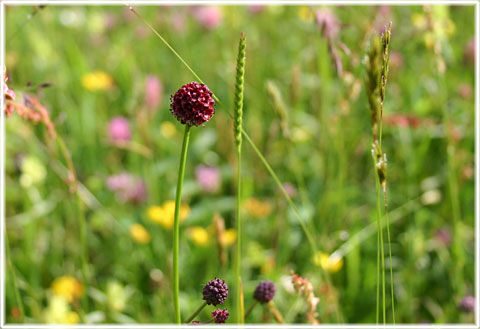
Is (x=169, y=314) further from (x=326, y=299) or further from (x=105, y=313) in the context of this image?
(x=326, y=299)

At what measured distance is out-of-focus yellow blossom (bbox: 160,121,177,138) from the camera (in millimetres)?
1747

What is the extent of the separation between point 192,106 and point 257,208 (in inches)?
40.5

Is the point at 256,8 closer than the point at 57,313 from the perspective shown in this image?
No

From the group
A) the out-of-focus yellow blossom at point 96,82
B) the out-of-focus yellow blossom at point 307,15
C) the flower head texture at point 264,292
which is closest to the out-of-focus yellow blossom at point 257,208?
the out-of-focus yellow blossom at point 307,15

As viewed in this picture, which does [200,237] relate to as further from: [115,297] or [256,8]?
[256,8]

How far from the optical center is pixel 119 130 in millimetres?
1683

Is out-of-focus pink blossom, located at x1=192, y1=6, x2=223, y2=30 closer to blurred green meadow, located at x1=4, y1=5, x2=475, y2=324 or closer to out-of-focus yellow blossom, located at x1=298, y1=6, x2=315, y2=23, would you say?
blurred green meadow, located at x1=4, y1=5, x2=475, y2=324

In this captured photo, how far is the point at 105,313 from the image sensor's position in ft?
4.07

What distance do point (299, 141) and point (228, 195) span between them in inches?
10.9

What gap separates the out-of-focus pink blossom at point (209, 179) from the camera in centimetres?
158

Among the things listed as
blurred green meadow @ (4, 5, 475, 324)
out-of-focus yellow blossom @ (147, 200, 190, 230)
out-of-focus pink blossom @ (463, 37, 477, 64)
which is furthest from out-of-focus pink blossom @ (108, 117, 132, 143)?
out-of-focus pink blossom @ (463, 37, 477, 64)

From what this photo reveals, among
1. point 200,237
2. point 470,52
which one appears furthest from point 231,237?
point 470,52

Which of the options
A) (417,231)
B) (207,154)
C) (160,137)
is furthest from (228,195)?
(417,231)

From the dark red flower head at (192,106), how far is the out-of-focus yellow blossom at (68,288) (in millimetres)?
829
